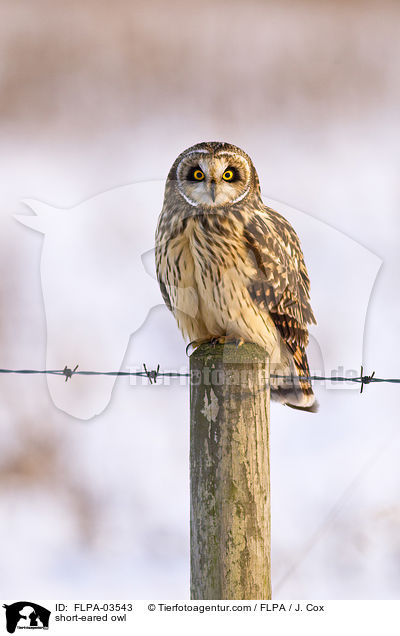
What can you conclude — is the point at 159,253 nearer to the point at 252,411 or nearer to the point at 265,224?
the point at 265,224

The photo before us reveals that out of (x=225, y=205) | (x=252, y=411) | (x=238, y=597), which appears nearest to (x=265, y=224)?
(x=225, y=205)

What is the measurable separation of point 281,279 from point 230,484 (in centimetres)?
86

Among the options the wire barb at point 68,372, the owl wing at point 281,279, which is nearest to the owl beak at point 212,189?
the owl wing at point 281,279

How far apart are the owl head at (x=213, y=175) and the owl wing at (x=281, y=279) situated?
4.3 inches

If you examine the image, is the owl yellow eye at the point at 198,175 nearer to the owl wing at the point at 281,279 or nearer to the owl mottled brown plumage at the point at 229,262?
the owl mottled brown plumage at the point at 229,262

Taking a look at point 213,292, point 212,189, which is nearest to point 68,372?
point 213,292

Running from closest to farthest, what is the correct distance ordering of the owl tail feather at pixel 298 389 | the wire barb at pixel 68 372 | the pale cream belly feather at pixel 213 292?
the wire barb at pixel 68 372
the pale cream belly feather at pixel 213 292
the owl tail feather at pixel 298 389

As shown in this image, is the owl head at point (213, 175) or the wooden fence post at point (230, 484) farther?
the owl head at point (213, 175)

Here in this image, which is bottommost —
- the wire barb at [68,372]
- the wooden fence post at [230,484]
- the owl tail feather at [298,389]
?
the wooden fence post at [230,484]

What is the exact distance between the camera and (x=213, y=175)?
2.01 m

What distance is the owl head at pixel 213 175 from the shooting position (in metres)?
2.02

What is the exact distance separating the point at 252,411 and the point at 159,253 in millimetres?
881

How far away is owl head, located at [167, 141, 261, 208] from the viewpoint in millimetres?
2023

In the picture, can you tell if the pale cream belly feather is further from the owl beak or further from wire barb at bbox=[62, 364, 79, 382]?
wire barb at bbox=[62, 364, 79, 382]
